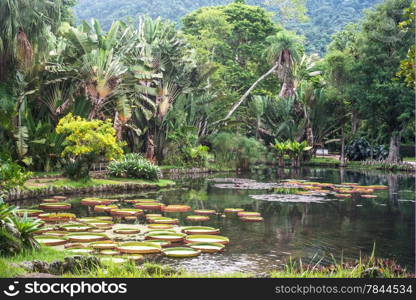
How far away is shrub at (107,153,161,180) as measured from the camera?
2200 centimetres

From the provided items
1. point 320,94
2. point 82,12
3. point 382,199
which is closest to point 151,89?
point 382,199

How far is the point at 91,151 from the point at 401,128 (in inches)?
1005

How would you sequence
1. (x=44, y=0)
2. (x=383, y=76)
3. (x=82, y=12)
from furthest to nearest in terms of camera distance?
(x=82, y=12), (x=383, y=76), (x=44, y=0)

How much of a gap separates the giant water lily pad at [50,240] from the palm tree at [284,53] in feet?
104

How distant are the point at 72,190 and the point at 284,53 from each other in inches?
992

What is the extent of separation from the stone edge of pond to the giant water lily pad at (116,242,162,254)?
752 cm

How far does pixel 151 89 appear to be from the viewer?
93.0 ft

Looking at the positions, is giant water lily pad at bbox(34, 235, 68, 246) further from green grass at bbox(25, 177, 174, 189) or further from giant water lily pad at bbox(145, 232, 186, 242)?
green grass at bbox(25, 177, 174, 189)

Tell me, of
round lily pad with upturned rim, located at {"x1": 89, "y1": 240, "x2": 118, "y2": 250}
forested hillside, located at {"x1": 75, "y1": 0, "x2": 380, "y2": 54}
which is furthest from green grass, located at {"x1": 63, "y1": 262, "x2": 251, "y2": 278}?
forested hillside, located at {"x1": 75, "y1": 0, "x2": 380, "y2": 54}

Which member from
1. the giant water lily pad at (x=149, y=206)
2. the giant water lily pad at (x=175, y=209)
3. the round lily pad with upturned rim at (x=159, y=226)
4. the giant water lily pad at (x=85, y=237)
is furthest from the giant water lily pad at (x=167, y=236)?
the giant water lily pad at (x=149, y=206)

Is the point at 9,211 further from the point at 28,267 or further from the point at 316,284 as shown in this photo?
the point at 316,284

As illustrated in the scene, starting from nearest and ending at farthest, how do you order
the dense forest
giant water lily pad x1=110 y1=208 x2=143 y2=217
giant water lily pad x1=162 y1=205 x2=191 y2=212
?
1. giant water lily pad x1=110 y1=208 x2=143 y2=217
2. giant water lily pad x1=162 y1=205 x2=191 y2=212
3. the dense forest

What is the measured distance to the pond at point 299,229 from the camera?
9.48 m

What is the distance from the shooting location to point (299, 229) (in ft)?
42.2
